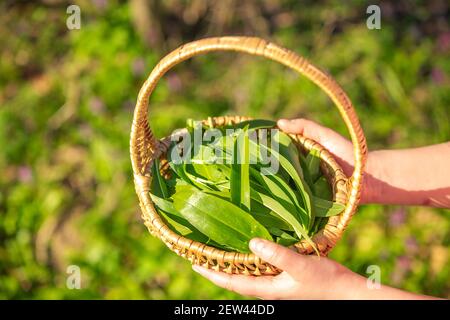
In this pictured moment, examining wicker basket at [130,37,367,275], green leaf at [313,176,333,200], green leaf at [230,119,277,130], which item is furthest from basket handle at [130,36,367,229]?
green leaf at [230,119,277,130]

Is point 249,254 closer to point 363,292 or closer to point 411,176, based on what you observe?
point 363,292

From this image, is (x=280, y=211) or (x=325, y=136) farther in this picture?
(x=325, y=136)

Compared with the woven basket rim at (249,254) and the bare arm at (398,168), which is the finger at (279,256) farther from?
the bare arm at (398,168)

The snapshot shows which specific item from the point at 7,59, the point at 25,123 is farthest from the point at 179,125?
the point at 7,59

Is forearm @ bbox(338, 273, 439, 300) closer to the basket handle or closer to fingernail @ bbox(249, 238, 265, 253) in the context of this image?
the basket handle

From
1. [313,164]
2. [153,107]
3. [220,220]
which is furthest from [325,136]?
[153,107]

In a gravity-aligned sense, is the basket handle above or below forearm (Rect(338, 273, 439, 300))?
above
